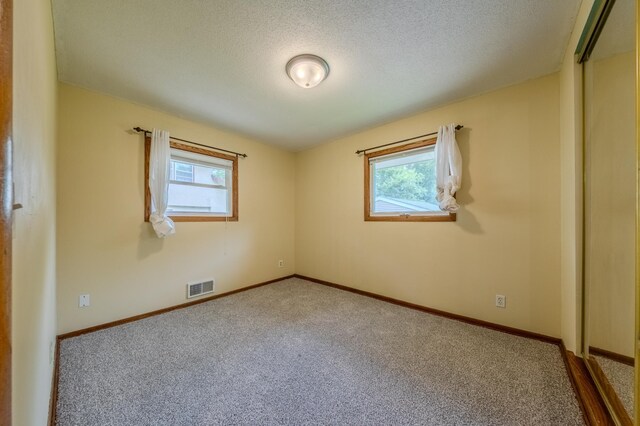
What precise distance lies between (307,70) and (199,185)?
199cm

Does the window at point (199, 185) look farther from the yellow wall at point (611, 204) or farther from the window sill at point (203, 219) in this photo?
the yellow wall at point (611, 204)

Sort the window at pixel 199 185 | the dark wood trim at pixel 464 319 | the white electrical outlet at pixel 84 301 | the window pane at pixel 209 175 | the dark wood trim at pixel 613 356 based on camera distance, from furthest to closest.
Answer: the window pane at pixel 209 175 → the window at pixel 199 185 → the white electrical outlet at pixel 84 301 → the dark wood trim at pixel 464 319 → the dark wood trim at pixel 613 356

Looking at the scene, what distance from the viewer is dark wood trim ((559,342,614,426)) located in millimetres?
1190

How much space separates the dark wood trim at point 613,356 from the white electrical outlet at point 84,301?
11.8ft

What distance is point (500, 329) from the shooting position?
220 centimetres

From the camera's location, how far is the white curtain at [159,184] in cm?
251

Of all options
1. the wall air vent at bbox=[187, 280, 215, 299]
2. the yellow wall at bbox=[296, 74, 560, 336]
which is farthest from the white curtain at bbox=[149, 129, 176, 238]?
the yellow wall at bbox=[296, 74, 560, 336]

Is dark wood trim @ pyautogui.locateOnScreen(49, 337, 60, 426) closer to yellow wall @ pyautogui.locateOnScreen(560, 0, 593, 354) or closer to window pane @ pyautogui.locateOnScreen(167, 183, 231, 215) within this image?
window pane @ pyautogui.locateOnScreen(167, 183, 231, 215)

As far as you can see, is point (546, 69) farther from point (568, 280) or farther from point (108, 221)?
point (108, 221)

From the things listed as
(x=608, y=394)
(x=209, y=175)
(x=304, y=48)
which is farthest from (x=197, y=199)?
(x=608, y=394)

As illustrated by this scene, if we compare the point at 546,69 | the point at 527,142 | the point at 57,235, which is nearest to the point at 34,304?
the point at 57,235

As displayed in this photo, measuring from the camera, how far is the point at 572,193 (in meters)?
1.69

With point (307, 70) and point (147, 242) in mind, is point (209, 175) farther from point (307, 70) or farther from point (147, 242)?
point (307, 70)

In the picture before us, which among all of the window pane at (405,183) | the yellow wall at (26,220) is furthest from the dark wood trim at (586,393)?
the yellow wall at (26,220)
